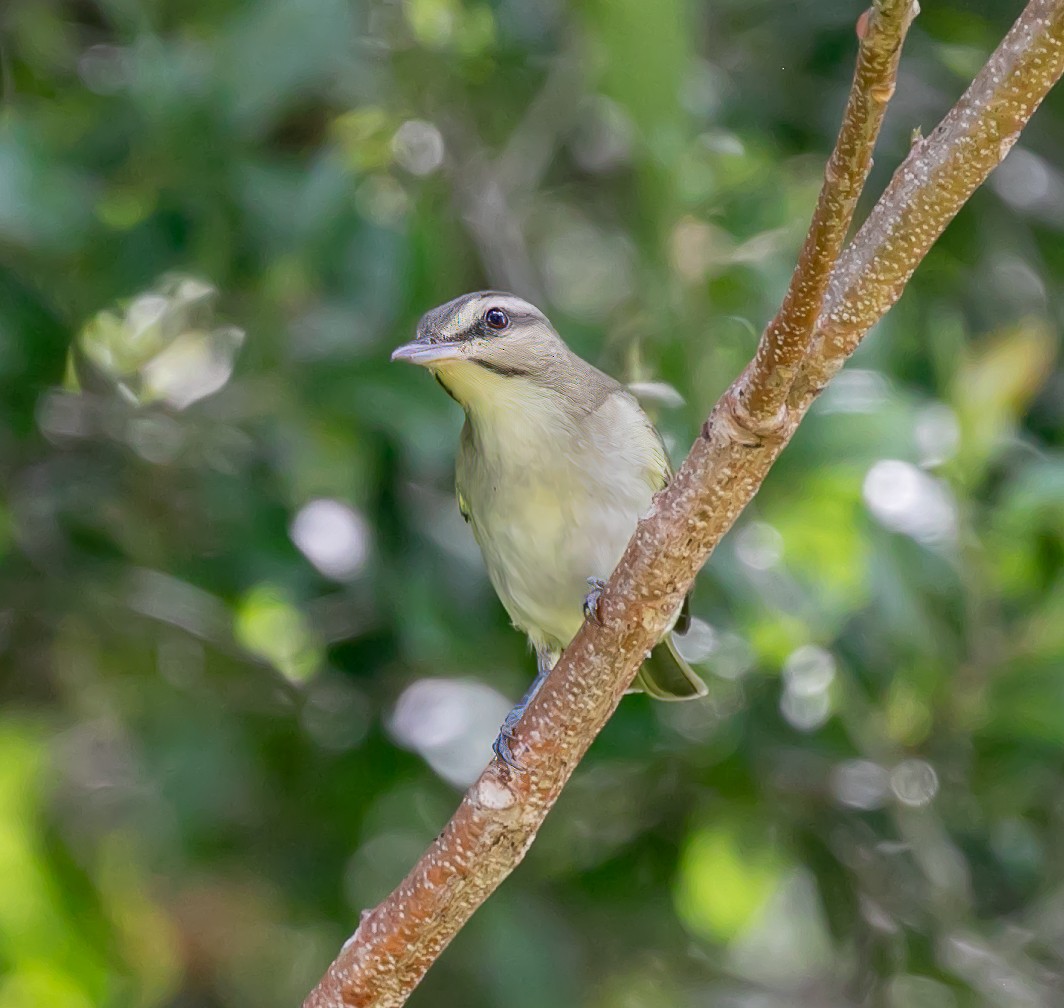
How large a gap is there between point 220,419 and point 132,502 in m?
0.48

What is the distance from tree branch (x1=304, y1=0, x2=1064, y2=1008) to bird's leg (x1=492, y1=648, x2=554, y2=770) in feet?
0.06

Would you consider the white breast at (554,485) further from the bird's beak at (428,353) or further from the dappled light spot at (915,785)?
the dappled light spot at (915,785)

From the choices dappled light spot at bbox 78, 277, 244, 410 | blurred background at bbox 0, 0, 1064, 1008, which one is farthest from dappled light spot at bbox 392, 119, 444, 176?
dappled light spot at bbox 78, 277, 244, 410

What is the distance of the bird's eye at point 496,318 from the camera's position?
3.07m

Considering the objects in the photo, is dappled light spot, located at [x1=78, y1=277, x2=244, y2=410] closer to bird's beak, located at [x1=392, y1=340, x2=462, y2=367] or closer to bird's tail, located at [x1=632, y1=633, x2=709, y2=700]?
bird's beak, located at [x1=392, y1=340, x2=462, y2=367]

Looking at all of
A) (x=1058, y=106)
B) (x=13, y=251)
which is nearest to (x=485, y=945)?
(x=13, y=251)

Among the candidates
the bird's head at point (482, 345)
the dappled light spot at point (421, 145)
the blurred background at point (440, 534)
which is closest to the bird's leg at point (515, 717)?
the blurred background at point (440, 534)

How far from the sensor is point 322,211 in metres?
3.50

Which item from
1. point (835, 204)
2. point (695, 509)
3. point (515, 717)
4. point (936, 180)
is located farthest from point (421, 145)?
point (835, 204)

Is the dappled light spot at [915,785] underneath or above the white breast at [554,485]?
underneath

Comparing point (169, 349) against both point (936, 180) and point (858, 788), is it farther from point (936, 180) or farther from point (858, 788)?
point (936, 180)

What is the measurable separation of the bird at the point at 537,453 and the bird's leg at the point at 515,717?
0.03 meters

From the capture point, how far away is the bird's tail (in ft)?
11.1

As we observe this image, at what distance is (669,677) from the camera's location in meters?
3.41
